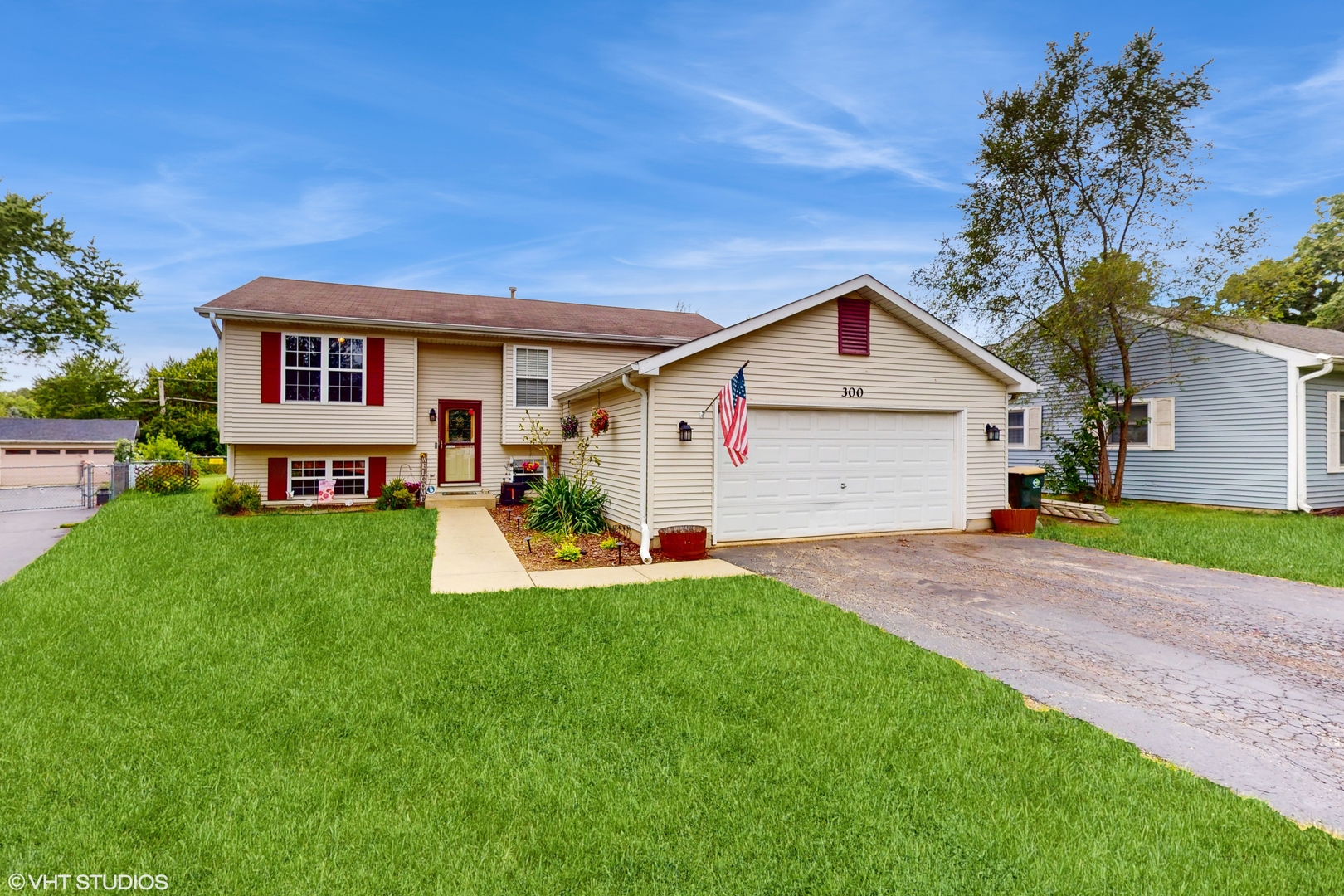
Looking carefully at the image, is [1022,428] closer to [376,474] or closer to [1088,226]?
[1088,226]

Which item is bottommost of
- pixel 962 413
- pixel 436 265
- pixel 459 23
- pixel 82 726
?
pixel 82 726

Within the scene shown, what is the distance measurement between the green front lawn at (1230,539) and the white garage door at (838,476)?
7.43 feet

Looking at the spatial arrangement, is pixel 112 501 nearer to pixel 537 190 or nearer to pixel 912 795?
pixel 537 190

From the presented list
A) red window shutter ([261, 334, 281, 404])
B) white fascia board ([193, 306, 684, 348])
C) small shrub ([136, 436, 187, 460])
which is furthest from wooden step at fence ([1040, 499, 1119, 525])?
small shrub ([136, 436, 187, 460])

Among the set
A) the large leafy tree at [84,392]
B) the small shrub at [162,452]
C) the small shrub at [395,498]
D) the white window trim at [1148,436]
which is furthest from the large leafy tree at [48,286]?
the white window trim at [1148,436]

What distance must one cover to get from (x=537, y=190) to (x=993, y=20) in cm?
1264

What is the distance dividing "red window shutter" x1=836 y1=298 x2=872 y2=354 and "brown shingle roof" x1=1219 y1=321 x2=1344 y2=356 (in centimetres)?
1020

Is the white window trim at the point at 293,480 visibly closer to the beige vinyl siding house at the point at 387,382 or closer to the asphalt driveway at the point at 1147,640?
the beige vinyl siding house at the point at 387,382

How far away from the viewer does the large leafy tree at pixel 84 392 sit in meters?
37.7

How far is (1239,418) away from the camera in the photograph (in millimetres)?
13695

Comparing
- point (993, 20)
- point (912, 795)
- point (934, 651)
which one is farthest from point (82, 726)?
point (993, 20)

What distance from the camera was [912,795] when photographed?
2787 mm

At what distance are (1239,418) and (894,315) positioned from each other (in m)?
9.86

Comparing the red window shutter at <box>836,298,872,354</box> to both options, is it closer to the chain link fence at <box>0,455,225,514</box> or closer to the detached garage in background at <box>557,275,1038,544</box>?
the detached garage in background at <box>557,275,1038,544</box>
